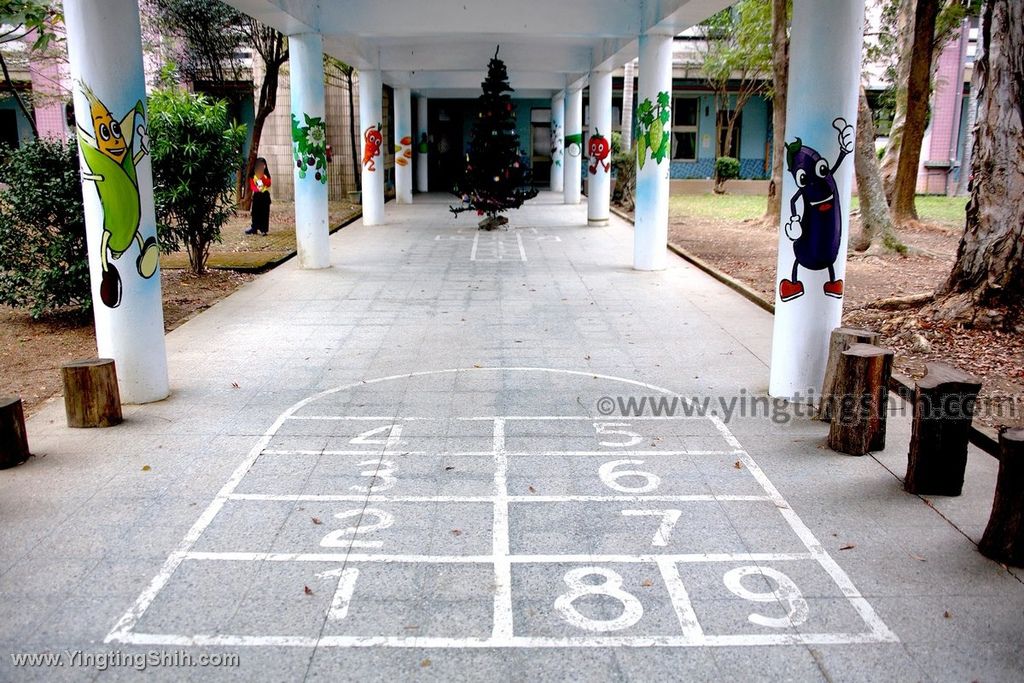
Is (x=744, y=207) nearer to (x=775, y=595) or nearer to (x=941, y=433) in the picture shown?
(x=941, y=433)

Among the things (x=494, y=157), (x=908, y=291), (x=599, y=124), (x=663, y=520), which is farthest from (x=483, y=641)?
(x=599, y=124)

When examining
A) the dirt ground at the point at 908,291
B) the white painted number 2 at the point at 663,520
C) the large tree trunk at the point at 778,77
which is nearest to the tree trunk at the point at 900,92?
the dirt ground at the point at 908,291

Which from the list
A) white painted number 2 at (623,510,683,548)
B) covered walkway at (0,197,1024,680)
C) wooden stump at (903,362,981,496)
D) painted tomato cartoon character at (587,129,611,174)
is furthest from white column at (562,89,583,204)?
white painted number 2 at (623,510,683,548)

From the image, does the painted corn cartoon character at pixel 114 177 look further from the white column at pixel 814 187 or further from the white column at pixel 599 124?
the white column at pixel 599 124

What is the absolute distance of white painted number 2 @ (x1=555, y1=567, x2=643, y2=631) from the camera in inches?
160

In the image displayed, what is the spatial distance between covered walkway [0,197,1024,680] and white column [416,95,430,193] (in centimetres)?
2463

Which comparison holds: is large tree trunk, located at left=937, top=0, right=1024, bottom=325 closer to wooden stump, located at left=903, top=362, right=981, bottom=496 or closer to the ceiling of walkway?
the ceiling of walkway

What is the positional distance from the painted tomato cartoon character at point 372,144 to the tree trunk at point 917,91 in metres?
11.2

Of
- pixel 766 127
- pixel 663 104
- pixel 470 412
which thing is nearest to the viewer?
pixel 470 412

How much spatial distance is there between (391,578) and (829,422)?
13.0 ft

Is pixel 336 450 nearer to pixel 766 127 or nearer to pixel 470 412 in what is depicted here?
pixel 470 412

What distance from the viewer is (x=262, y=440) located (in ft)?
21.2

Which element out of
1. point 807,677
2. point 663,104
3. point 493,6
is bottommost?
point 807,677

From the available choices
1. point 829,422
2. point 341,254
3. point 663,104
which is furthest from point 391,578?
point 341,254
